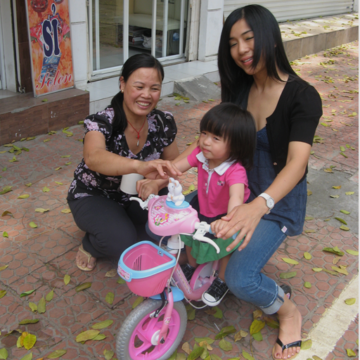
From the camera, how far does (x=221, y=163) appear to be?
7.46 feet

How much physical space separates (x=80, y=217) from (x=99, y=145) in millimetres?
566

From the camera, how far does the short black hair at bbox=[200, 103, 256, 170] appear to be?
2107 millimetres

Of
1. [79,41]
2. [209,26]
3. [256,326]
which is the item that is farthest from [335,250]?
[209,26]

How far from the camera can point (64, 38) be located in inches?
204

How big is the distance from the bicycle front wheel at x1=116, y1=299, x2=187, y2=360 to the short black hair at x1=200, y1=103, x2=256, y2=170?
86 cm

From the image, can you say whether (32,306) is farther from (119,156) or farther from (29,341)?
(119,156)

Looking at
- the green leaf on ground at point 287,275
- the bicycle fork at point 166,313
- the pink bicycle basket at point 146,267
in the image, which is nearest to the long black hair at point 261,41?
the pink bicycle basket at point 146,267

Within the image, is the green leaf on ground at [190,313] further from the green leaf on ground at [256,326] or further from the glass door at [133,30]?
the glass door at [133,30]

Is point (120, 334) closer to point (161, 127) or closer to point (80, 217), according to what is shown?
point (80, 217)

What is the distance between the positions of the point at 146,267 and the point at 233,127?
0.83 meters

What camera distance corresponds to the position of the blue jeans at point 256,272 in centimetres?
226

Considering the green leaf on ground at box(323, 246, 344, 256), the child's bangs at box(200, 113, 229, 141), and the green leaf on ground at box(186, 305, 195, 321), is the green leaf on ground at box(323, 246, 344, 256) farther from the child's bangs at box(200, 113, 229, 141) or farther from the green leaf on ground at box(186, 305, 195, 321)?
the child's bangs at box(200, 113, 229, 141)

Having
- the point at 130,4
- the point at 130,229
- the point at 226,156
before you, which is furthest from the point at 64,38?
the point at 226,156

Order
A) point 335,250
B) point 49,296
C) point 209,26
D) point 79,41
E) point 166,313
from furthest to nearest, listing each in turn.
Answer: point 209,26 < point 79,41 < point 335,250 < point 49,296 < point 166,313
